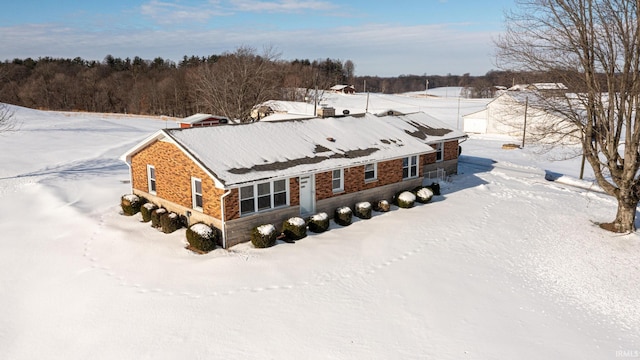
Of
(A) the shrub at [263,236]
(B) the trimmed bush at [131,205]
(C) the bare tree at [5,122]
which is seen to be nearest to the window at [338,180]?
(A) the shrub at [263,236]

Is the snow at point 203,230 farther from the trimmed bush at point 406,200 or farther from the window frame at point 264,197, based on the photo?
the trimmed bush at point 406,200

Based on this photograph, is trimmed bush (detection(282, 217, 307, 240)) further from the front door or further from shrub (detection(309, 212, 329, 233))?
the front door

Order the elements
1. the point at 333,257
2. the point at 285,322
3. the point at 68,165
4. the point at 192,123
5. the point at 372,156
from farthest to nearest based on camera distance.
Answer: the point at 192,123
the point at 68,165
the point at 372,156
the point at 333,257
the point at 285,322

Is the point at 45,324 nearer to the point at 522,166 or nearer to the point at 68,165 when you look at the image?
the point at 68,165

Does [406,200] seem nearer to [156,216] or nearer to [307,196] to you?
[307,196]

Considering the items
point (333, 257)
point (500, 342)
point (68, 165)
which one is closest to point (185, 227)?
point (333, 257)

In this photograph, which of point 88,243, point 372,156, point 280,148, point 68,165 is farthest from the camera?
point 68,165

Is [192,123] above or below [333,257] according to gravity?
above
